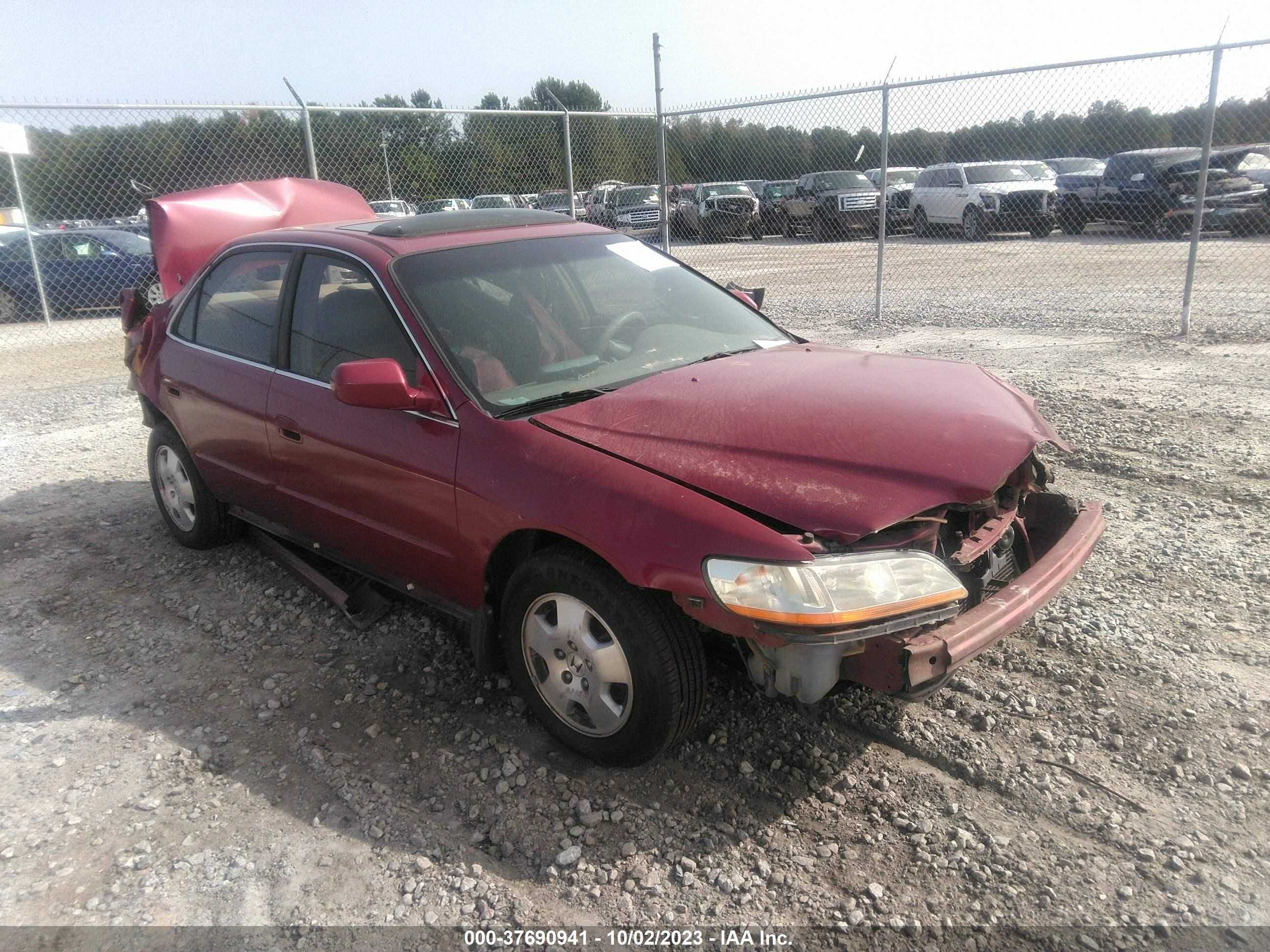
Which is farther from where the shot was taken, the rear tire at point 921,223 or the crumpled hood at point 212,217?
the rear tire at point 921,223

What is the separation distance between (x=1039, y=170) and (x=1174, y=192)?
472 centimetres

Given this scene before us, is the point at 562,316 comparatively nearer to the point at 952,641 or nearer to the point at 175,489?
the point at 952,641

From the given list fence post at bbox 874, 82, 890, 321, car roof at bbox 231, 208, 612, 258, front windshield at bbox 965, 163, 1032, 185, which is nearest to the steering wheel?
car roof at bbox 231, 208, 612, 258

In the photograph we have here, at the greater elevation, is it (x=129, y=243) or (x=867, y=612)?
(x=129, y=243)

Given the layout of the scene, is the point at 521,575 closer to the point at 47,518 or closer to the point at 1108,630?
the point at 1108,630

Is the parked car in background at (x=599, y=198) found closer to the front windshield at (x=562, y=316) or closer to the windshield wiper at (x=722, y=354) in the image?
the front windshield at (x=562, y=316)

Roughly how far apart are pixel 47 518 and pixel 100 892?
11.8 ft

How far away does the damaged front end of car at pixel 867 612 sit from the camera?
→ 2.36 meters

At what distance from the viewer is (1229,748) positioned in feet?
9.30

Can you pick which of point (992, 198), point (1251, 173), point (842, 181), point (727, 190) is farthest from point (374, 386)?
point (727, 190)

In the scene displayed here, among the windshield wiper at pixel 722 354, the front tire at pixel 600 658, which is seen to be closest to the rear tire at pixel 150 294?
the windshield wiper at pixel 722 354

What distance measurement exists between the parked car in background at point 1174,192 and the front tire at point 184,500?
14.4 m

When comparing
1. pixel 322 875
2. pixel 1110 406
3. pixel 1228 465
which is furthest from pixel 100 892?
pixel 1110 406

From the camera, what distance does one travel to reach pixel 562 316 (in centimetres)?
358
